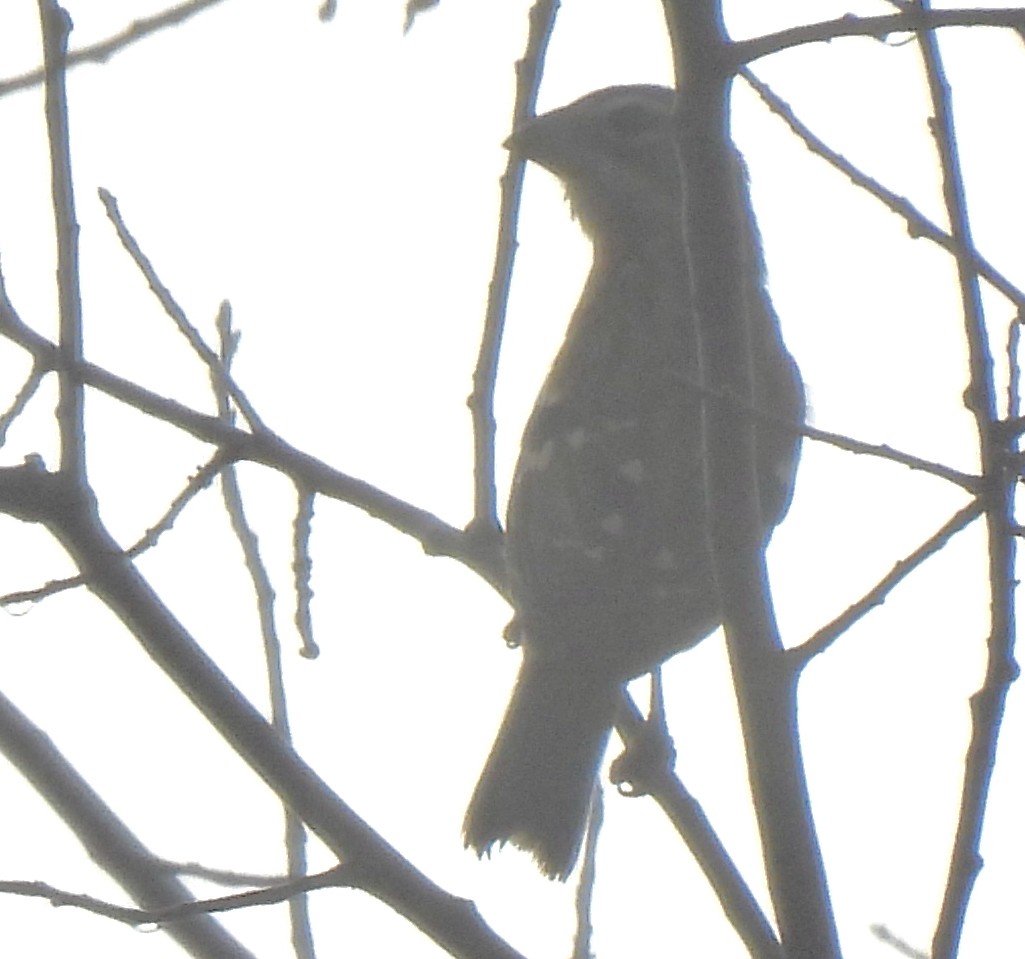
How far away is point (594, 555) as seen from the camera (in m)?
3.74

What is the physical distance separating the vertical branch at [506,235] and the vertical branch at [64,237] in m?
0.72

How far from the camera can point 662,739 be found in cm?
342

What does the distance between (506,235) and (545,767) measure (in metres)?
1.28

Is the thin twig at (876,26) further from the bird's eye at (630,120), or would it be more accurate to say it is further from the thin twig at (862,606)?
the bird's eye at (630,120)

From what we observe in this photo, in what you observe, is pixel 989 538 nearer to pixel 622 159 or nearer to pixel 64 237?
pixel 64 237

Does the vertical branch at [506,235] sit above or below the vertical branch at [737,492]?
above

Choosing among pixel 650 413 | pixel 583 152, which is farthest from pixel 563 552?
pixel 583 152

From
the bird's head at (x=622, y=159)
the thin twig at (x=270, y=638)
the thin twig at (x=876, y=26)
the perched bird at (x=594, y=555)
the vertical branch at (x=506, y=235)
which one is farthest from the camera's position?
the bird's head at (x=622, y=159)

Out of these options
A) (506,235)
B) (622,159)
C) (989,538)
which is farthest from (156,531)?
(622,159)

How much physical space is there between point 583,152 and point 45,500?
7.99 feet

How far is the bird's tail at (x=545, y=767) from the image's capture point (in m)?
3.71

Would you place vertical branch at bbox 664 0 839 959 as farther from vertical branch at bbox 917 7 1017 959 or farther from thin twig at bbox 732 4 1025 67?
vertical branch at bbox 917 7 1017 959

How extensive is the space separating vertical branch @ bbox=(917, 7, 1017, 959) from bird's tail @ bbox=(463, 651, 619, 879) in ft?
5.18

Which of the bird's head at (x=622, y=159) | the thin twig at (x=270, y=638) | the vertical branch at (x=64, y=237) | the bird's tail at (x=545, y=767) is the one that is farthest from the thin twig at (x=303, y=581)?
the bird's head at (x=622, y=159)
